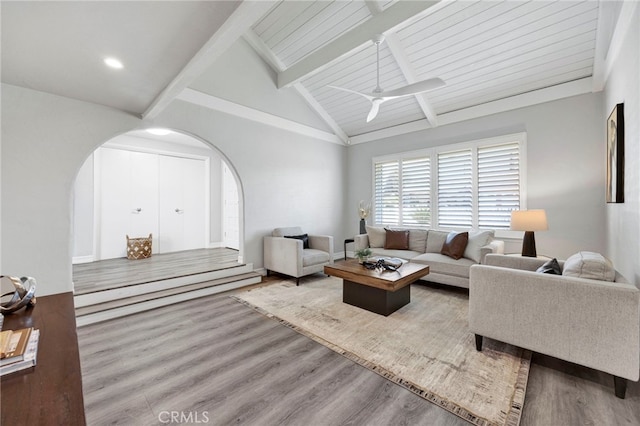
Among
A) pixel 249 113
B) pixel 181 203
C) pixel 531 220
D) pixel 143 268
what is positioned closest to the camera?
pixel 531 220

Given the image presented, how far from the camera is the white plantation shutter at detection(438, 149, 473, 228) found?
4578mm

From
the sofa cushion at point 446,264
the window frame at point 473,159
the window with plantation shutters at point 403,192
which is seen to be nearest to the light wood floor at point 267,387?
the sofa cushion at point 446,264

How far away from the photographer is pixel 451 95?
4453mm

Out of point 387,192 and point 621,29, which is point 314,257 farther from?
point 621,29

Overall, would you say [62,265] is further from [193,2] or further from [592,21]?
[592,21]

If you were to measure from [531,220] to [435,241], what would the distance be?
4.63 feet

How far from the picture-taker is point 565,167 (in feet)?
12.2

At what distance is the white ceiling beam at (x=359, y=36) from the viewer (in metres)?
2.96

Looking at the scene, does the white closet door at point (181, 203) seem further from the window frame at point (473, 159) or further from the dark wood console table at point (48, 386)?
the dark wood console table at point (48, 386)

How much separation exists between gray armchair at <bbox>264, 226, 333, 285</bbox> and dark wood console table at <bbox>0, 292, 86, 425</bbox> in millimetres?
3020

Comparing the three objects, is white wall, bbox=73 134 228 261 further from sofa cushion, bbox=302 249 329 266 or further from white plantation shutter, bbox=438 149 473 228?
white plantation shutter, bbox=438 149 473 228

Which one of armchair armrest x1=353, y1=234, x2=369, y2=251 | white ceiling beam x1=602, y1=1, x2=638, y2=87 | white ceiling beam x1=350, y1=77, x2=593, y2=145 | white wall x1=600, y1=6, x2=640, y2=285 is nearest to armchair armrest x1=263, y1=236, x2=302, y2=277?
armchair armrest x1=353, y1=234, x2=369, y2=251

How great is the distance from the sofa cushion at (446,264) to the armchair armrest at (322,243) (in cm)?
144

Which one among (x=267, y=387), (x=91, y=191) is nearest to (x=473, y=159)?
(x=267, y=387)
